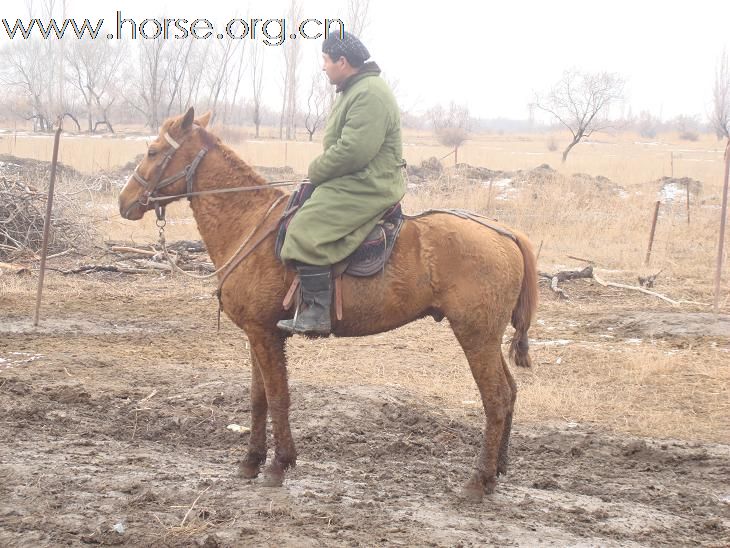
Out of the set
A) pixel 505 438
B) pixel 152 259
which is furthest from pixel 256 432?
pixel 152 259

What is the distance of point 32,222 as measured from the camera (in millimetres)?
14414

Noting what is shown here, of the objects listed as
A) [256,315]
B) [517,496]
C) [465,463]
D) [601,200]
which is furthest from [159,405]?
[601,200]

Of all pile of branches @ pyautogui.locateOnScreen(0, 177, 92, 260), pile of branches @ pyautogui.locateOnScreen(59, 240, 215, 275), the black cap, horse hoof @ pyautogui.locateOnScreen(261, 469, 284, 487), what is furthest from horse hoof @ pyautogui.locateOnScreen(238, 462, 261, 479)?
pile of branches @ pyautogui.locateOnScreen(0, 177, 92, 260)

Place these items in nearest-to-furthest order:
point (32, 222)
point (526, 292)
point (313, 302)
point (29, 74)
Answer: point (313, 302) → point (526, 292) → point (32, 222) → point (29, 74)

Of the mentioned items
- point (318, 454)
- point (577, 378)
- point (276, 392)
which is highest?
point (276, 392)

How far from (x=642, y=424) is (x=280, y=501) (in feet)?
11.8

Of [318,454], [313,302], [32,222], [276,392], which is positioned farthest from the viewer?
[32,222]

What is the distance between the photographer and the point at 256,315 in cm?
530

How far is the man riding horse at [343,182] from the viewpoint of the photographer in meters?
5.08

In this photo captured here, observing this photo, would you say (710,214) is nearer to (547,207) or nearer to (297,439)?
(547,207)

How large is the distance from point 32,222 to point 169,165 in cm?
990

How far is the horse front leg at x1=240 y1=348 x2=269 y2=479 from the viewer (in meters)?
5.61

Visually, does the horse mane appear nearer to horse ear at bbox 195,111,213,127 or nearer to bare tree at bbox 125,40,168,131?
horse ear at bbox 195,111,213,127

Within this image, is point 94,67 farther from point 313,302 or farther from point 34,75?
point 313,302
